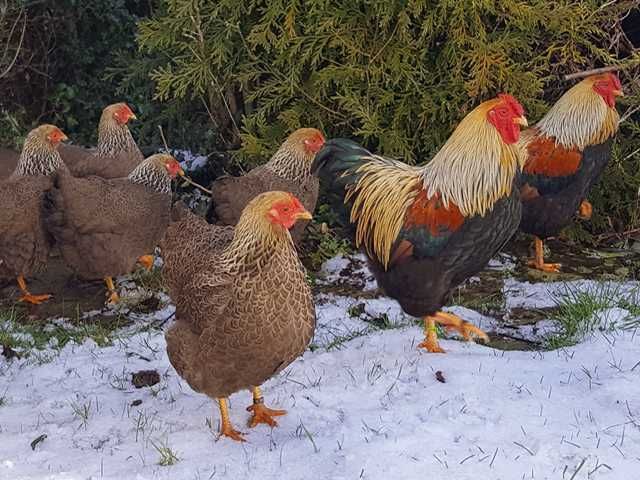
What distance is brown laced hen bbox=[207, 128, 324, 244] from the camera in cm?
626

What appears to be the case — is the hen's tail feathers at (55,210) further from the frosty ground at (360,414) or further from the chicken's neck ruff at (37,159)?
the frosty ground at (360,414)

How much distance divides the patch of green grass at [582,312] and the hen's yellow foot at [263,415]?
1847 mm

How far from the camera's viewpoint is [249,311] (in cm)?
359

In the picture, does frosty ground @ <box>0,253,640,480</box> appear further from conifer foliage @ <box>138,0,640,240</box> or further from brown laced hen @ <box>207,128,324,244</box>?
conifer foliage @ <box>138,0,640,240</box>

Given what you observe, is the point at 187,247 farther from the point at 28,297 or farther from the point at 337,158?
the point at 28,297

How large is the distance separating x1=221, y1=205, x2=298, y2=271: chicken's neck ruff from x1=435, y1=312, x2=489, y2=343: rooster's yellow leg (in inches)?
58.3

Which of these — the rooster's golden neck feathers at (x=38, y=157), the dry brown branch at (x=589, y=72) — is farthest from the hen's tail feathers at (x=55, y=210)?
the dry brown branch at (x=589, y=72)

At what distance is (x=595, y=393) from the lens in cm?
385

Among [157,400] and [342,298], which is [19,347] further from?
[342,298]

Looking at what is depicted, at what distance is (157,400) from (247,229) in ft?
4.19

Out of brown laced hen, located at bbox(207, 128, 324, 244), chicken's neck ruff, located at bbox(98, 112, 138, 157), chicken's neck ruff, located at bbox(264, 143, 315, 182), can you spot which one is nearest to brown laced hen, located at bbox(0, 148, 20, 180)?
chicken's neck ruff, located at bbox(98, 112, 138, 157)

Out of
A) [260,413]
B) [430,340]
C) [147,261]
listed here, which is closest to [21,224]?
[147,261]

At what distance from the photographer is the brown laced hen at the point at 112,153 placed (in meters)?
7.43

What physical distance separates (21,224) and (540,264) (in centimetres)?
448
